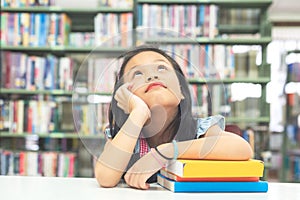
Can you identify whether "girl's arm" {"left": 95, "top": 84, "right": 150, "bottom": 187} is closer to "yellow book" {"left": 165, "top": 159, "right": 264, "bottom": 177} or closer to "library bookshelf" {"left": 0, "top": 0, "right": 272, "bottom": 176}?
"yellow book" {"left": 165, "top": 159, "right": 264, "bottom": 177}

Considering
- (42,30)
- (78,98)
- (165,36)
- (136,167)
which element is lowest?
(136,167)

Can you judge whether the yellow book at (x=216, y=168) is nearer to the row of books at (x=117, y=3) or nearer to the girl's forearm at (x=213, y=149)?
the girl's forearm at (x=213, y=149)

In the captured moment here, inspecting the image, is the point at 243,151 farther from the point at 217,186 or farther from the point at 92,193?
the point at 92,193

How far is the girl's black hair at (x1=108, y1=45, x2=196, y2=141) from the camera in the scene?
70 cm

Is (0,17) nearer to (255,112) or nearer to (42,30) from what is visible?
(42,30)

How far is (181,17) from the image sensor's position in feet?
9.93

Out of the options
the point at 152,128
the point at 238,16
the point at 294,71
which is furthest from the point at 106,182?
the point at 294,71

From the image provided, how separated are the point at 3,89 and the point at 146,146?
8.13ft

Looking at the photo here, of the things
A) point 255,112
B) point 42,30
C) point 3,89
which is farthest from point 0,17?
point 255,112

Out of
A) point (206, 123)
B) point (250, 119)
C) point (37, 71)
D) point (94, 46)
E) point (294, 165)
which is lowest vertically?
point (294, 165)

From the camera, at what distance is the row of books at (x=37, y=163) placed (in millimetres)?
3039

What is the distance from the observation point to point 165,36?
0.73 m

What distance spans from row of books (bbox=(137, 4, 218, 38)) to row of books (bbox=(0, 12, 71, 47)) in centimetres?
56

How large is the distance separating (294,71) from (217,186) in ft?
13.5
